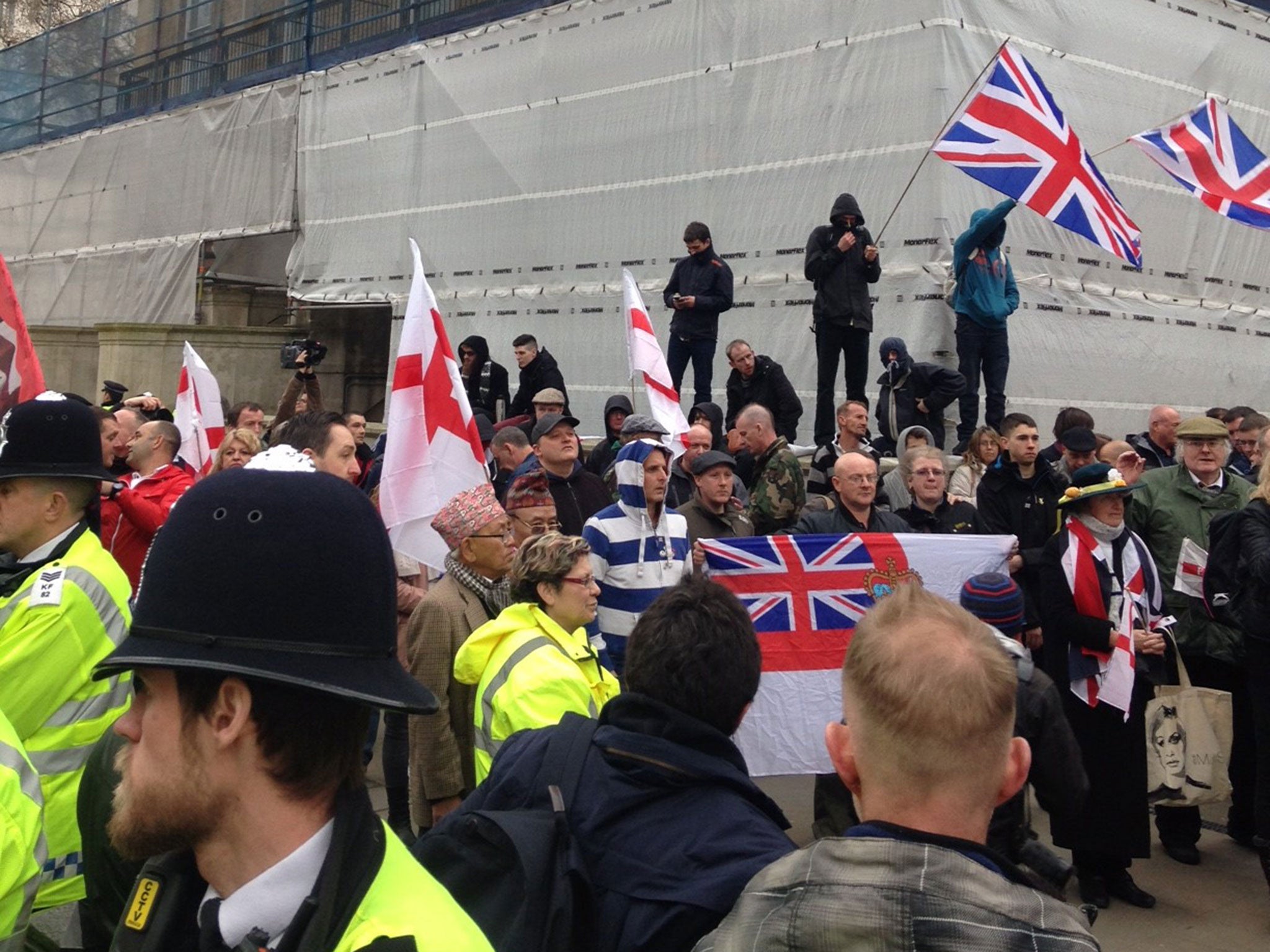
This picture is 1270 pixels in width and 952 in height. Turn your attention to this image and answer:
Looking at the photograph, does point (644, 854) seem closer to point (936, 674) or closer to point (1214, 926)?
point (936, 674)

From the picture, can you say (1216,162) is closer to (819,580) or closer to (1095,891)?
(819,580)

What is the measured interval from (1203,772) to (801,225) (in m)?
8.94

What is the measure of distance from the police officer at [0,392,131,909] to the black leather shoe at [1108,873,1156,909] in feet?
14.6

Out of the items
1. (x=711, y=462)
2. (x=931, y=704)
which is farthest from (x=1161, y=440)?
(x=931, y=704)

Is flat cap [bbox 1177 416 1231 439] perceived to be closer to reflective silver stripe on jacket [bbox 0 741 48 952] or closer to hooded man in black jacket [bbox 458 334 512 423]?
reflective silver stripe on jacket [bbox 0 741 48 952]

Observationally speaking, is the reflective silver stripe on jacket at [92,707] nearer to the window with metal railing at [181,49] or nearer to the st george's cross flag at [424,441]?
the st george's cross flag at [424,441]

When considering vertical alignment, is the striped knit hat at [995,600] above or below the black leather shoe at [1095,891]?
above

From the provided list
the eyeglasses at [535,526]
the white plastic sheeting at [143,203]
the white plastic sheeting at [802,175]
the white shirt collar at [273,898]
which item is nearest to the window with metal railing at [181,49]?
the white plastic sheeting at [143,203]

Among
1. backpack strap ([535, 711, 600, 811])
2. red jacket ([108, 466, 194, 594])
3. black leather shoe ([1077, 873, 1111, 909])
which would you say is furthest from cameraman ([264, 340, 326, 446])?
backpack strap ([535, 711, 600, 811])

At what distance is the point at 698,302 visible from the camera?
1193 centimetres

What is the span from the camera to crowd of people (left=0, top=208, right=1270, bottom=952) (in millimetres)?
1629

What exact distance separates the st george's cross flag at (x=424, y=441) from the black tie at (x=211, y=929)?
13.9 ft

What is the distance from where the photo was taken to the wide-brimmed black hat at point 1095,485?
6.09 m

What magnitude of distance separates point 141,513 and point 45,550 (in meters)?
2.83
